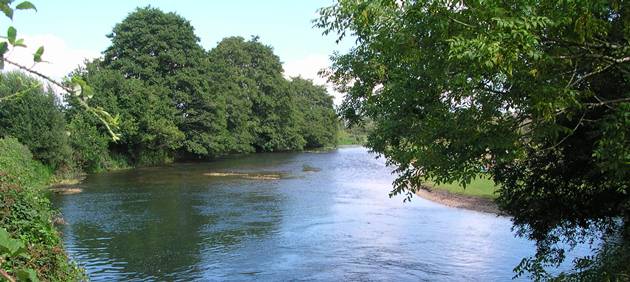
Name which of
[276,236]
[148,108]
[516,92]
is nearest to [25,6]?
[516,92]

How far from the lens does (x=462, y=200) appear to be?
29250mm

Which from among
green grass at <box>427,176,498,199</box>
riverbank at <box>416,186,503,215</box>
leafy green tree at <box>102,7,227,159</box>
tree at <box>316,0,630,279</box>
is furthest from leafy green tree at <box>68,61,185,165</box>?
tree at <box>316,0,630,279</box>

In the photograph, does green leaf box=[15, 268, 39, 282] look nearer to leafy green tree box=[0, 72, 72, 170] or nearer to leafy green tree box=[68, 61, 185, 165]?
leafy green tree box=[0, 72, 72, 170]

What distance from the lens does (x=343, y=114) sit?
1380cm

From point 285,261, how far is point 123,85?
117ft

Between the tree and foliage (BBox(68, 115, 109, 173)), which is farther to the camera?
foliage (BBox(68, 115, 109, 173))

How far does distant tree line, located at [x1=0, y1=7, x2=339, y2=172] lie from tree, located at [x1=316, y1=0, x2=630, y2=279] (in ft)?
93.4

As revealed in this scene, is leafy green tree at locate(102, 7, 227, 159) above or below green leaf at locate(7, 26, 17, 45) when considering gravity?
above

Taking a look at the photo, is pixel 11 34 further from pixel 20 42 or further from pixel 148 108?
pixel 148 108

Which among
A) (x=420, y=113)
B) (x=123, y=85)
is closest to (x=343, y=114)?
(x=420, y=113)

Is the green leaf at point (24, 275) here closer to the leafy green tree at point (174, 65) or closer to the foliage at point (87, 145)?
the foliage at point (87, 145)

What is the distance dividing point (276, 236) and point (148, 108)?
31.7 meters

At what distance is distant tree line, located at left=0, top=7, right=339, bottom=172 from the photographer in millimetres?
35750

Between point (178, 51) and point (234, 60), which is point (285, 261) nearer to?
point (178, 51)
